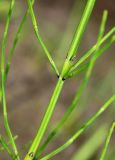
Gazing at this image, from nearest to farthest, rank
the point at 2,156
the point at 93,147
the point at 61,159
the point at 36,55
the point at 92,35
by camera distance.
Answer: the point at 93,147 < the point at 2,156 < the point at 61,159 < the point at 36,55 < the point at 92,35

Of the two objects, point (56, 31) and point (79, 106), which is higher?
Result: point (79, 106)

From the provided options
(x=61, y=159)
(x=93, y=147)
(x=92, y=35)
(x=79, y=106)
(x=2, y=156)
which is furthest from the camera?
(x=92, y=35)


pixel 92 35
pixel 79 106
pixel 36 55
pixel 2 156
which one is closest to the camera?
pixel 79 106

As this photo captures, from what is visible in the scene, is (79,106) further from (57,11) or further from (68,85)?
(57,11)

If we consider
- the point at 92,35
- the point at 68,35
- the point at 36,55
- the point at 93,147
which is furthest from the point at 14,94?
the point at 93,147

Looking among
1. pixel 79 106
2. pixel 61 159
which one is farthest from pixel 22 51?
pixel 79 106

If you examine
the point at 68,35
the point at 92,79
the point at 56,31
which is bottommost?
the point at 92,79

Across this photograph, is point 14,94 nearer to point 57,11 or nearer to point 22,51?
point 22,51

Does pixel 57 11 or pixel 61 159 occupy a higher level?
pixel 57 11

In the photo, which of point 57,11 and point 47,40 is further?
point 57,11
